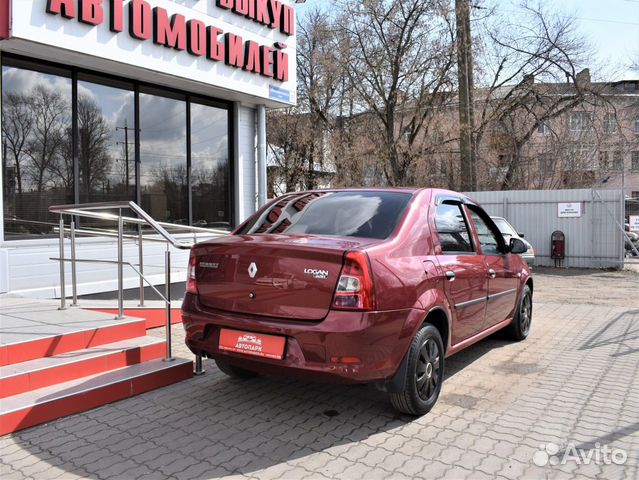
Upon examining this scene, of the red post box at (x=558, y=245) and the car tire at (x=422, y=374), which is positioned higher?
the red post box at (x=558, y=245)

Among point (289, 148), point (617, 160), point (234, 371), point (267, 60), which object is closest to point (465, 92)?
point (289, 148)

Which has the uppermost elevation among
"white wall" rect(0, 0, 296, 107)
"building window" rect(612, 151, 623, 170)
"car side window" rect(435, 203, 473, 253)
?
"building window" rect(612, 151, 623, 170)

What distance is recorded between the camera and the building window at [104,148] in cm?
689

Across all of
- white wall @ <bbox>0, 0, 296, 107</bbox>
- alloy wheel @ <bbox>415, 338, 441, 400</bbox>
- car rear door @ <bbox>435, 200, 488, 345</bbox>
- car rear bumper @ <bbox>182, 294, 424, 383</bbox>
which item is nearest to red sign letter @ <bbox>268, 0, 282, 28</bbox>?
white wall @ <bbox>0, 0, 296, 107</bbox>

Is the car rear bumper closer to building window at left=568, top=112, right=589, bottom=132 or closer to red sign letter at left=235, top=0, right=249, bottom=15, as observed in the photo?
red sign letter at left=235, top=0, right=249, bottom=15

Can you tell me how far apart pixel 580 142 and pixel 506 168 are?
3.52m

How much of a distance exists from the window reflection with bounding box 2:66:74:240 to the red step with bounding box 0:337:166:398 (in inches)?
123

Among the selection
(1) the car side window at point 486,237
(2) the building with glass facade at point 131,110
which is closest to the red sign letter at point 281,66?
(2) the building with glass facade at point 131,110

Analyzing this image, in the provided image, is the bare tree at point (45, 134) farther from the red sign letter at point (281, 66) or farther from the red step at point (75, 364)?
the red sign letter at point (281, 66)

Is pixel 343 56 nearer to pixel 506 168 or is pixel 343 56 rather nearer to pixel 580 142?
pixel 506 168

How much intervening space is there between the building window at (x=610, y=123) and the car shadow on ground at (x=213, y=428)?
24285 millimetres

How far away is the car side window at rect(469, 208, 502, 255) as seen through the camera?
211 inches

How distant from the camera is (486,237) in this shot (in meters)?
5.73

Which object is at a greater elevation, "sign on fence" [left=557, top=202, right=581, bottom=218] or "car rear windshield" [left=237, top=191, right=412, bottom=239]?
"sign on fence" [left=557, top=202, right=581, bottom=218]
